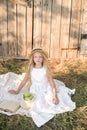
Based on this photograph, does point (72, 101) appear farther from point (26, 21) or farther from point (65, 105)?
point (26, 21)

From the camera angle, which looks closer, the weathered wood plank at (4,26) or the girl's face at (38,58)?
the girl's face at (38,58)

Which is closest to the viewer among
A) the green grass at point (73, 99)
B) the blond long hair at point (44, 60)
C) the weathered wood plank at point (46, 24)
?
the green grass at point (73, 99)

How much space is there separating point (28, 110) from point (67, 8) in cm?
243

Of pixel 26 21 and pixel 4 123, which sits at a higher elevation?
pixel 26 21

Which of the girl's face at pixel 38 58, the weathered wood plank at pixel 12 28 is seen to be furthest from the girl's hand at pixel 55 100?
the weathered wood plank at pixel 12 28

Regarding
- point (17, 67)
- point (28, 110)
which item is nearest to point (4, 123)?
point (28, 110)

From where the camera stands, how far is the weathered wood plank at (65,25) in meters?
6.51

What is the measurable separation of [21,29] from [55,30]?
675 mm

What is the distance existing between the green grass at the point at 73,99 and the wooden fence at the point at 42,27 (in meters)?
0.31

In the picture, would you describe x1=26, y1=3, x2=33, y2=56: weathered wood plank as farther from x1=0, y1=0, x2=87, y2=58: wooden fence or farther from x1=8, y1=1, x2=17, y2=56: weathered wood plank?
x1=8, y1=1, x2=17, y2=56: weathered wood plank

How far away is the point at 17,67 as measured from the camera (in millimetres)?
6594

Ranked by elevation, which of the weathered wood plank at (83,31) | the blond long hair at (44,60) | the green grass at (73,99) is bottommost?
the green grass at (73,99)

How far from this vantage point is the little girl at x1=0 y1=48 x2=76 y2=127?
4.98 meters

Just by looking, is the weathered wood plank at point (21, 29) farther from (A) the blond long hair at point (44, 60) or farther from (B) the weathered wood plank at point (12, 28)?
(A) the blond long hair at point (44, 60)
